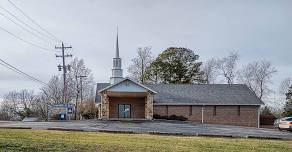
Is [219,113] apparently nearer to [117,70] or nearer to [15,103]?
[117,70]

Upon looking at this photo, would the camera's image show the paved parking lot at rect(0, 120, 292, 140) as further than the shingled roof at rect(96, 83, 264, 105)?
No

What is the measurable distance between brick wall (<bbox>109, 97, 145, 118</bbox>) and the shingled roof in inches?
72.1

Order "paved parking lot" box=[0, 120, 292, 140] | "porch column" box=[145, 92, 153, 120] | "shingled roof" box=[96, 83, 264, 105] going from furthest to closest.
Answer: "shingled roof" box=[96, 83, 264, 105] → "porch column" box=[145, 92, 153, 120] → "paved parking lot" box=[0, 120, 292, 140]

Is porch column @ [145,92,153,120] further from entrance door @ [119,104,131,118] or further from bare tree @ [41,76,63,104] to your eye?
bare tree @ [41,76,63,104]

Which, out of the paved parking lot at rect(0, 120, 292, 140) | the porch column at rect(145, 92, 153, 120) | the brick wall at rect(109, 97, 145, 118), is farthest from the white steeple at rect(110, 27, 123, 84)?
the paved parking lot at rect(0, 120, 292, 140)

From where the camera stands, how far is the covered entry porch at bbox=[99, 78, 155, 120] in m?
42.7

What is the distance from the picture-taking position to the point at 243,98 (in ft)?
158

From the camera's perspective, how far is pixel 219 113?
47344 millimetres

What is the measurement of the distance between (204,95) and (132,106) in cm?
888

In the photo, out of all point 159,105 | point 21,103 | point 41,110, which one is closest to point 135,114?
point 159,105

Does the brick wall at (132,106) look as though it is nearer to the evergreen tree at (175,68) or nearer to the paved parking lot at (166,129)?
the paved parking lot at (166,129)

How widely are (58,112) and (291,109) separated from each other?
36126 millimetres

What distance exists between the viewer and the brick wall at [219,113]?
4688 cm

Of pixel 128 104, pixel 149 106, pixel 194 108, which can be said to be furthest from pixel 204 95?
pixel 128 104
